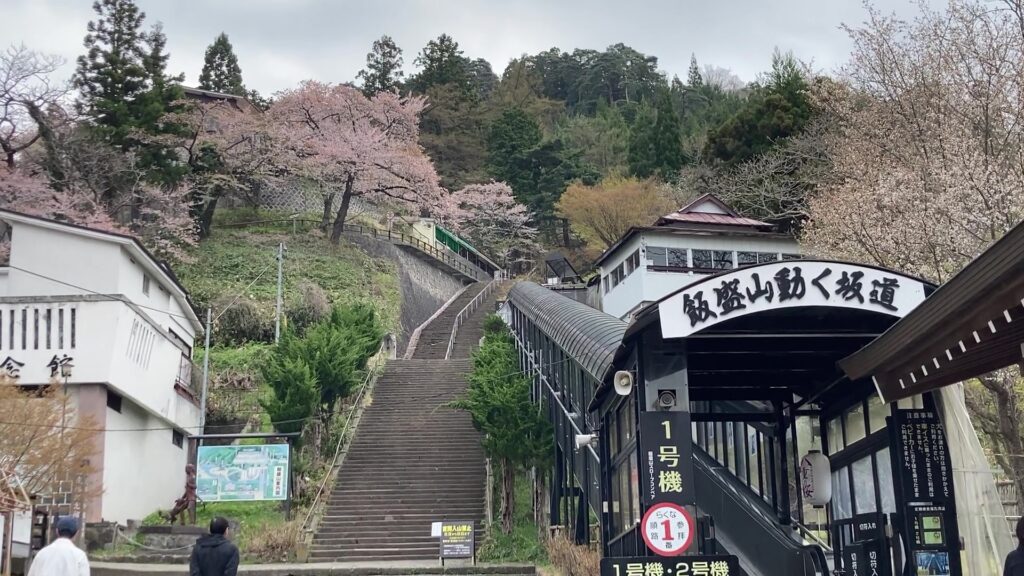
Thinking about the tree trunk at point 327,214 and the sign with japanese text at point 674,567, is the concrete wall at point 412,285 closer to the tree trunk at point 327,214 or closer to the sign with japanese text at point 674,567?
the tree trunk at point 327,214

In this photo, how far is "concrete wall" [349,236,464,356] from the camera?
42375mm

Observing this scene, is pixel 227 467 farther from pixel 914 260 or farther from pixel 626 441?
pixel 914 260

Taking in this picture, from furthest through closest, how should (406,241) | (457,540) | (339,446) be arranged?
1. (406,241)
2. (339,446)
3. (457,540)

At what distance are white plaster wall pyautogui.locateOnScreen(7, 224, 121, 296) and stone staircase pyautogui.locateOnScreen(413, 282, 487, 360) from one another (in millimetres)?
16380

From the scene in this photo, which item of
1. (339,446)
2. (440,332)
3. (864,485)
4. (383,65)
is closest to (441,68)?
(383,65)

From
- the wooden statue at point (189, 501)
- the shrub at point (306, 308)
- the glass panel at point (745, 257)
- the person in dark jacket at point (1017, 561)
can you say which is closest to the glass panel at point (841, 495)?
the person in dark jacket at point (1017, 561)

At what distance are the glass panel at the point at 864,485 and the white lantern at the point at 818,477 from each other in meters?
0.43

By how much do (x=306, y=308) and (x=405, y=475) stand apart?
12.8 metres

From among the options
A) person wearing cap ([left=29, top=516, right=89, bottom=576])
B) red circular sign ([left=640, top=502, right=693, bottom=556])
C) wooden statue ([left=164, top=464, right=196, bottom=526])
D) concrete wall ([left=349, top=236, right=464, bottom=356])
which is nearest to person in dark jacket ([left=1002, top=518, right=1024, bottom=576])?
red circular sign ([left=640, top=502, right=693, bottom=556])

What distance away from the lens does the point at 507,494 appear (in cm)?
2105

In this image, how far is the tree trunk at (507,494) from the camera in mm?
20875

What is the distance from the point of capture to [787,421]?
1284 cm

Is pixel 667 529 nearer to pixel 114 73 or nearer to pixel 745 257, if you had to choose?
pixel 745 257

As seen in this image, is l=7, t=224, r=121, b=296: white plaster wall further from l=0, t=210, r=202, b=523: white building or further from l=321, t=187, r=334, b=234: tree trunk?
l=321, t=187, r=334, b=234: tree trunk
